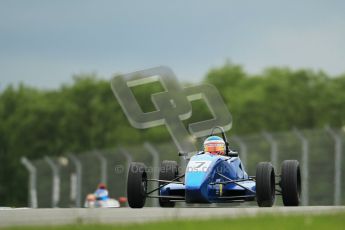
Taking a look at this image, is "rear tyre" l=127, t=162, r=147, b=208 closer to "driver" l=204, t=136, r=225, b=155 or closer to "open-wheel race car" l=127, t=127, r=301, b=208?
"open-wheel race car" l=127, t=127, r=301, b=208

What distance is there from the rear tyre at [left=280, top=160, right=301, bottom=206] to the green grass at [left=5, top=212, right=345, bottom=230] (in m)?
4.57

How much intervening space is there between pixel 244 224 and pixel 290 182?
5.61 metres

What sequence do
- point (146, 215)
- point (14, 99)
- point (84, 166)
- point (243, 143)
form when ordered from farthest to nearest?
point (14, 99), point (84, 166), point (243, 143), point (146, 215)

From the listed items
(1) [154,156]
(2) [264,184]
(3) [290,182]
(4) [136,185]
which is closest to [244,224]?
(2) [264,184]

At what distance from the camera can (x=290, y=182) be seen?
53.7 ft

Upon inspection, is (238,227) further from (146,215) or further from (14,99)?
(14,99)

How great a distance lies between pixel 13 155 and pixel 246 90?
2370cm

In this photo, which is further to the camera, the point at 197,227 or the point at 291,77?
the point at 291,77

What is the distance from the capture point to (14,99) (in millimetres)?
92562

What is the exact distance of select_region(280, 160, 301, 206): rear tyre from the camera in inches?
645

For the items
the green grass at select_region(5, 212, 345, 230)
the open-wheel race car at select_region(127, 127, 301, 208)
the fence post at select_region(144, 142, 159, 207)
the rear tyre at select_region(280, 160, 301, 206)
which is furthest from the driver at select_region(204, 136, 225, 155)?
the fence post at select_region(144, 142, 159, 207)

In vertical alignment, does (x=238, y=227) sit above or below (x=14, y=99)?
below

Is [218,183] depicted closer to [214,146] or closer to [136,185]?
[136,185]

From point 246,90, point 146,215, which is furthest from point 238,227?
point 246,90
